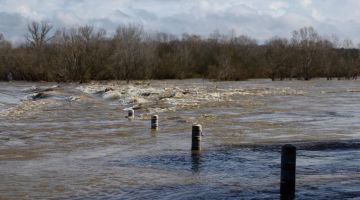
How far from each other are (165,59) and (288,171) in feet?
305

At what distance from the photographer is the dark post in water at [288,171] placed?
10883 mm

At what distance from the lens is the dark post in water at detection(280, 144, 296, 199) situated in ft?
35.7

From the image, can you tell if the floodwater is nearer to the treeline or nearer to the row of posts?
the row of posts

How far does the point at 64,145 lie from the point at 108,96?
31.3 m

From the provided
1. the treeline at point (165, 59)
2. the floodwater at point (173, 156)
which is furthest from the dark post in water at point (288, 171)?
the treeline at point (165, 59)

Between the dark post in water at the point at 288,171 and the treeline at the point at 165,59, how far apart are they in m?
79.9

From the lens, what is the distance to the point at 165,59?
10356cm

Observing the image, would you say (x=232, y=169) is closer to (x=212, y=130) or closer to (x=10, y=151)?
(x=10, y=151)

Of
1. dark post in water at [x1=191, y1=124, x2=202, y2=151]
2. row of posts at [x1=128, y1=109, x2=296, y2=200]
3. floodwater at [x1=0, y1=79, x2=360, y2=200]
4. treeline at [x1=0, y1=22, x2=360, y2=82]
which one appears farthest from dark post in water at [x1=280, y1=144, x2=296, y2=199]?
treeline at [x1=0, y1=22, x2=360, y2=82]

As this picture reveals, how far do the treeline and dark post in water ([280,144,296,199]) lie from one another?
79862 mm

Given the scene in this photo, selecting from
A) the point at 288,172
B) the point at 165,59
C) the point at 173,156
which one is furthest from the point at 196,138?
the point at 165,59

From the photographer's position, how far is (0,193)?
12172mm

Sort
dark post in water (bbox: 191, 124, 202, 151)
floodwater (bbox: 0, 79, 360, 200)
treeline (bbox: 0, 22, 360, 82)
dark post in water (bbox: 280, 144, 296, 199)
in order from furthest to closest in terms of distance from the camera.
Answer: treeline (bbox: 0, 22, 360, 82), dark post in water (bbox: 191, 124, 202, 151), floodwater (bbox: 0, 79, 360, 200), dark post in water (bbox: 280, 144, 296, 199)

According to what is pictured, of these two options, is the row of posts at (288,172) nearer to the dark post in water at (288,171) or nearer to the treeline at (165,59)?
the dark post in water at (288,171)
